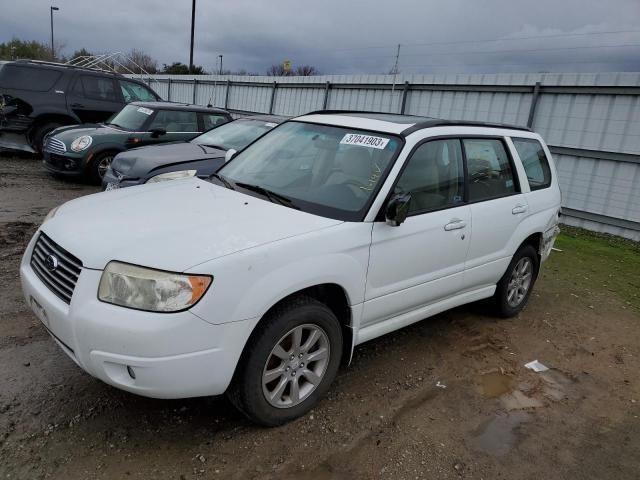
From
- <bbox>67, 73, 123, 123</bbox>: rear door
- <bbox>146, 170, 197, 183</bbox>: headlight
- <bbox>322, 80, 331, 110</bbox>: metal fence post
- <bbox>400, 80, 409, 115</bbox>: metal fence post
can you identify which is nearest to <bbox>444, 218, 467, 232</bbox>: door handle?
<bbox>146, 170, 197, 183</bbox>: headlight

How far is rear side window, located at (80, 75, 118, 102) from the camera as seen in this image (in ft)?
35.7

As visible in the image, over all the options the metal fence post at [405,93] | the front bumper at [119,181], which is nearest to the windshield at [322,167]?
the front bumper at [119,181]

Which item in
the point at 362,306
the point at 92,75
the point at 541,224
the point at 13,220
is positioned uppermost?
the point at 92,75

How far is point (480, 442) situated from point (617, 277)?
4.94 metres

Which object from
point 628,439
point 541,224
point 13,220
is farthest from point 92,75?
point 628,439

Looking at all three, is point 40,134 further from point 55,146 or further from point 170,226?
point 170,226

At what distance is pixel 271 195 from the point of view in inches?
130

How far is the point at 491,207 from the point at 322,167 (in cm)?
153

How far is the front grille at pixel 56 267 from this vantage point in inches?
99.8

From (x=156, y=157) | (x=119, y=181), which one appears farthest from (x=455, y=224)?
(x=119, y=181)

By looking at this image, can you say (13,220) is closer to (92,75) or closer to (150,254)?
(150,254)

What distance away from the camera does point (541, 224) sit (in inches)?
187

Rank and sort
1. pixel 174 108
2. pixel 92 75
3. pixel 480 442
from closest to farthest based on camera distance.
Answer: pixel 480 442, pixel 174 108, pixel 92 75

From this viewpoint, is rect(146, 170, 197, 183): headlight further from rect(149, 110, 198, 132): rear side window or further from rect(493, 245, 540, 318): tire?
rect(493, 245, 540, 318): tire
